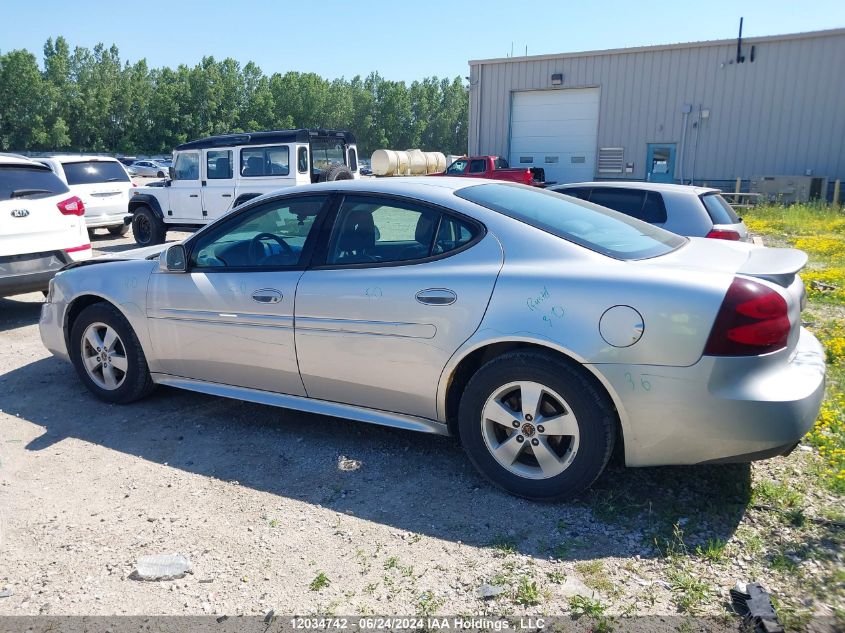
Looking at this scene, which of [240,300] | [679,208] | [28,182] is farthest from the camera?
[679,208]

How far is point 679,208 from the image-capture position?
7.11 meters

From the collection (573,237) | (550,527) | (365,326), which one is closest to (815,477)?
(550,527)

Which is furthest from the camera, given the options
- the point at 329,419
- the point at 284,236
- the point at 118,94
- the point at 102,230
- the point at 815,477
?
the point at 118,94

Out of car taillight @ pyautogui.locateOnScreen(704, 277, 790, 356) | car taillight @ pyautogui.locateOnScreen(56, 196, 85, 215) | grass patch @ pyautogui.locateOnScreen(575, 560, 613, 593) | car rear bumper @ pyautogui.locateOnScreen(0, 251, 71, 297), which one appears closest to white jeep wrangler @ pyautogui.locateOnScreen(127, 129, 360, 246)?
car taillight @ pyautogui.locateOnScreen(56, 196, 85, 215)

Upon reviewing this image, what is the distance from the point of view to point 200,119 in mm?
70875

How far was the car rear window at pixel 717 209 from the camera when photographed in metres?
7.09

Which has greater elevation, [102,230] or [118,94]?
[118,94]

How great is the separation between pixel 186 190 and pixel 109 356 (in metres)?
8.69

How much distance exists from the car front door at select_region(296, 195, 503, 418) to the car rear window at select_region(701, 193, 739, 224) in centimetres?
465

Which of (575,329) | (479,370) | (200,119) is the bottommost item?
(479,370)

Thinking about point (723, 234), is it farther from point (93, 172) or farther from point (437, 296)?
point (93, 172)

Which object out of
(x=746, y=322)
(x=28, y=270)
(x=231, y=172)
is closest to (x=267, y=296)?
(x=746, y=322)

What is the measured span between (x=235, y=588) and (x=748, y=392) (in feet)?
7.40

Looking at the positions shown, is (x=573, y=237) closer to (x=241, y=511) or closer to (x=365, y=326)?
(x=365, y=326)
